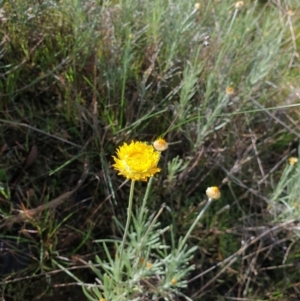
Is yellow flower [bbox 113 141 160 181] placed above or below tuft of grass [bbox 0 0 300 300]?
above

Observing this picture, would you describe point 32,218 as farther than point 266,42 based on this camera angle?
No

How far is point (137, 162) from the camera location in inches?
31.3

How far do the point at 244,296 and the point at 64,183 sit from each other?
1.80 feet

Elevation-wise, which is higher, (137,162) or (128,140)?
(137,162)

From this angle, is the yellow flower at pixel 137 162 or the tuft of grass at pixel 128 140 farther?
the tuft of grass at pixel 128 140

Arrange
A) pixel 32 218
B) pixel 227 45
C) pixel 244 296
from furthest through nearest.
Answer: pixel 227 45
pixel 244 296
pixel 32 218

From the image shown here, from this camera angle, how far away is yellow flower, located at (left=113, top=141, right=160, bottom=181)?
79 cm

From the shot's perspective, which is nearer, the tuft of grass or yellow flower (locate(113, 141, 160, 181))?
yellow flower (locate(113, 141, 160, 181))

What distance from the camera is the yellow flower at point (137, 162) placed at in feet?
2.59

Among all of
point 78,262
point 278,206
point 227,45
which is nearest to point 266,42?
point 227,45

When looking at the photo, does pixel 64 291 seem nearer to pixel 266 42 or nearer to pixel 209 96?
pixel 209 96

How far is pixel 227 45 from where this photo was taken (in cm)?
138

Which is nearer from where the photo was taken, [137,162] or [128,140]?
[137,162]

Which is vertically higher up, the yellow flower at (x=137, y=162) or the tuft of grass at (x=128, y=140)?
the yellow flower at (x=137, y=162)
